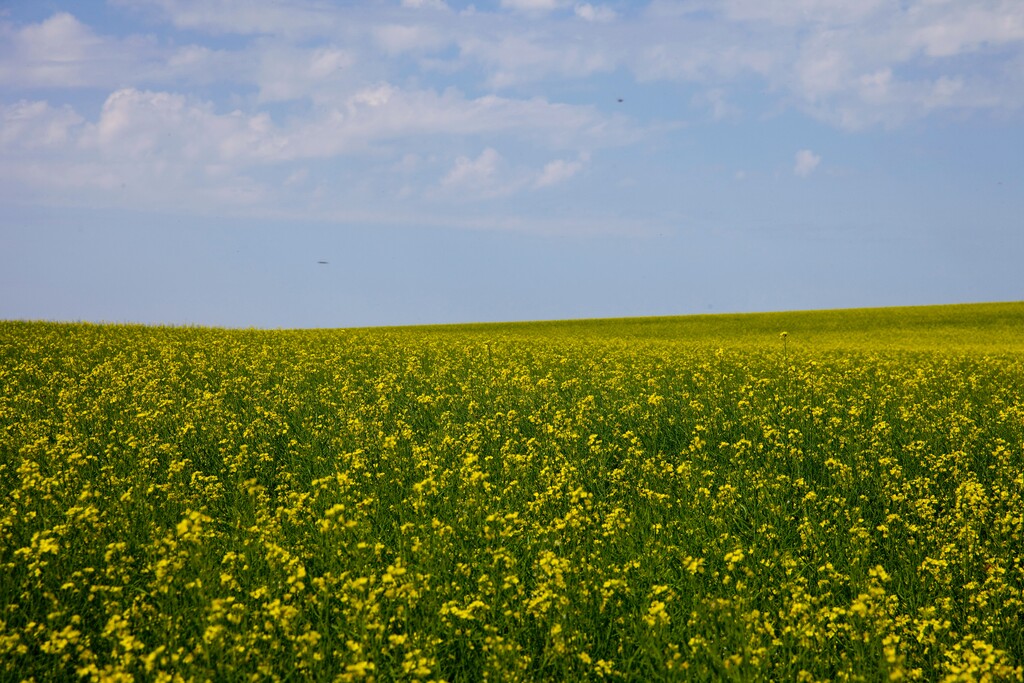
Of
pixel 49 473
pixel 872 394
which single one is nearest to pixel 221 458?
Answer: pixel 49 473

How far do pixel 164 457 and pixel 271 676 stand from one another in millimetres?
6055

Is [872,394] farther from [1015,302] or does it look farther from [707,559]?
[1015,302]

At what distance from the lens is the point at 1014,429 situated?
33.6ft

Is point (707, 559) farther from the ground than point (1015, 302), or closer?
closer

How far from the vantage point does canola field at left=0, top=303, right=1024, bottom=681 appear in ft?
15.8

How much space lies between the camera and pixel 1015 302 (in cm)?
4997

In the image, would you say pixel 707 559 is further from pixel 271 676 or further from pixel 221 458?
pixel 221 458

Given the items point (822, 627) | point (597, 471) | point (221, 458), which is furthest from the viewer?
point (221, 458)

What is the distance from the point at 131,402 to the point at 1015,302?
5409 centimetres

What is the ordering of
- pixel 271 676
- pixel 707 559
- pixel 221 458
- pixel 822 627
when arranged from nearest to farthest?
pixel 271 676
pixel 822 627
pixel 707 559
pixel 221 458

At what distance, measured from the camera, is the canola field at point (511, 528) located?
4801 millimetres

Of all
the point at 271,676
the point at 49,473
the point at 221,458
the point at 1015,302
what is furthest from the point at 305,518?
the point at 1015,302

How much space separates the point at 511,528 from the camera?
20.9 ft

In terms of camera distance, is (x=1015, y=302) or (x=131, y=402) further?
(x=1015, y=302)
